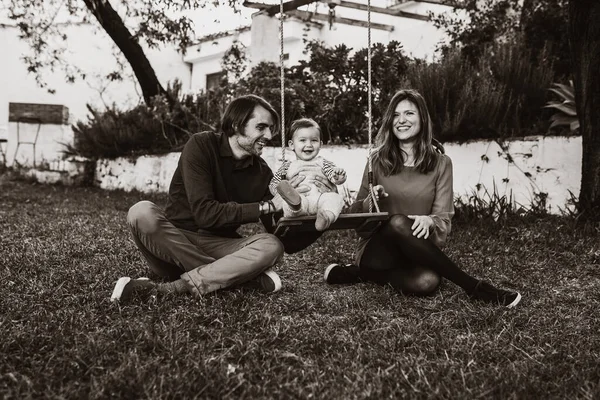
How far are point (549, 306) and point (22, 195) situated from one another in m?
8.38

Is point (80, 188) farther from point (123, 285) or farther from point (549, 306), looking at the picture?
point (549, 306)

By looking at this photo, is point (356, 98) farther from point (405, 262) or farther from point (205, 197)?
point (205, 197)

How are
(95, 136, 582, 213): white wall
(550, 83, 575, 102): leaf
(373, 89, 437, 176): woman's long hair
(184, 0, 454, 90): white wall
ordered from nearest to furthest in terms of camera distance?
(373, 89, 437, 176): woman's long hair < (95, 136, 582, 213): white wall < (550, 83, 575, 102): leaf < (184, 0, 454, 90): white wall

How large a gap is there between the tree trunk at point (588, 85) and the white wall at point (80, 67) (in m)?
14.4

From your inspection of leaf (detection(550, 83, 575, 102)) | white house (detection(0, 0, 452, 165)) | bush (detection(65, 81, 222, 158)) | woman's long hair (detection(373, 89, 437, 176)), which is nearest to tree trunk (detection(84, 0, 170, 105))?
bush (detection(65, 81, 222, 158))

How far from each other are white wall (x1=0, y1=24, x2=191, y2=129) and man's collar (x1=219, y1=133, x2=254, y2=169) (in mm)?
15188

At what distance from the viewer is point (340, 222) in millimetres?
3078

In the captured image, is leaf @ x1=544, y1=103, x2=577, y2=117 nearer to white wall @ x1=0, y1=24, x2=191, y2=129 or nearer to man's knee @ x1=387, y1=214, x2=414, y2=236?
man's knee @ x1=387, y1=214, x2=414, y2=236

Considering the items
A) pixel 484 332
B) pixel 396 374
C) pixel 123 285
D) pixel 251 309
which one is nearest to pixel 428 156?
pixel 484 332

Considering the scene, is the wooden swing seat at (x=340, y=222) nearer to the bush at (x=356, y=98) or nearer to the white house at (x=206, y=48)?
the bush at (x=356, y=98)

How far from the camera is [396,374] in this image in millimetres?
2188

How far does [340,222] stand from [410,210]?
63 cm

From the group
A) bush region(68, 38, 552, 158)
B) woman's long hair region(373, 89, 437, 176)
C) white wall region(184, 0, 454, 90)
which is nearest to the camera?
woman's long hair region(373, 89, 437, 176)

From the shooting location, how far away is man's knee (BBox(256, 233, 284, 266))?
3273 mm
